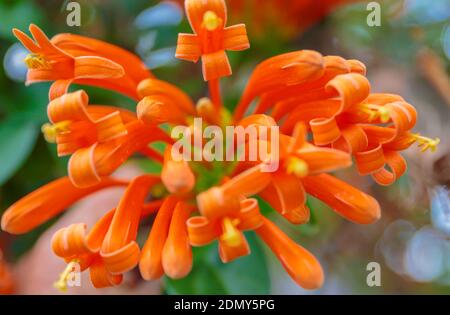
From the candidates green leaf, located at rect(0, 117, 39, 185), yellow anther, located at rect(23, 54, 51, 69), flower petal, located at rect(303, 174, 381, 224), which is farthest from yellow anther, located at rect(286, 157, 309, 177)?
green leaf, located at rect(0, 117, 39, 185)

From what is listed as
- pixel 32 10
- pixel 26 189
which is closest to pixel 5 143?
pixel 26 189

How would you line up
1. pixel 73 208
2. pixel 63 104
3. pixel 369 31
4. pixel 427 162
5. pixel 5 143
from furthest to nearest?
pixel 369 31 → pixel 427 162 → pixel 73 208 → pixel 5 143 → pixel 63 104

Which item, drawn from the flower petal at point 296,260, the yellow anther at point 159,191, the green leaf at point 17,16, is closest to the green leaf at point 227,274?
the yellow anther at point 159,191

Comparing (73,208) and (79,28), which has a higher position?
(79,28)

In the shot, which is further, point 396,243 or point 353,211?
point 396,243

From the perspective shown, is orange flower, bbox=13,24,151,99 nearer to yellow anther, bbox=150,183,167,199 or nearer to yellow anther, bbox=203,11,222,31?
yellow anther, bbox=203,11,222,31

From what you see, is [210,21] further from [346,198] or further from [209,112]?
[346,198]

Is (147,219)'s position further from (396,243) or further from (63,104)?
(396,243)
